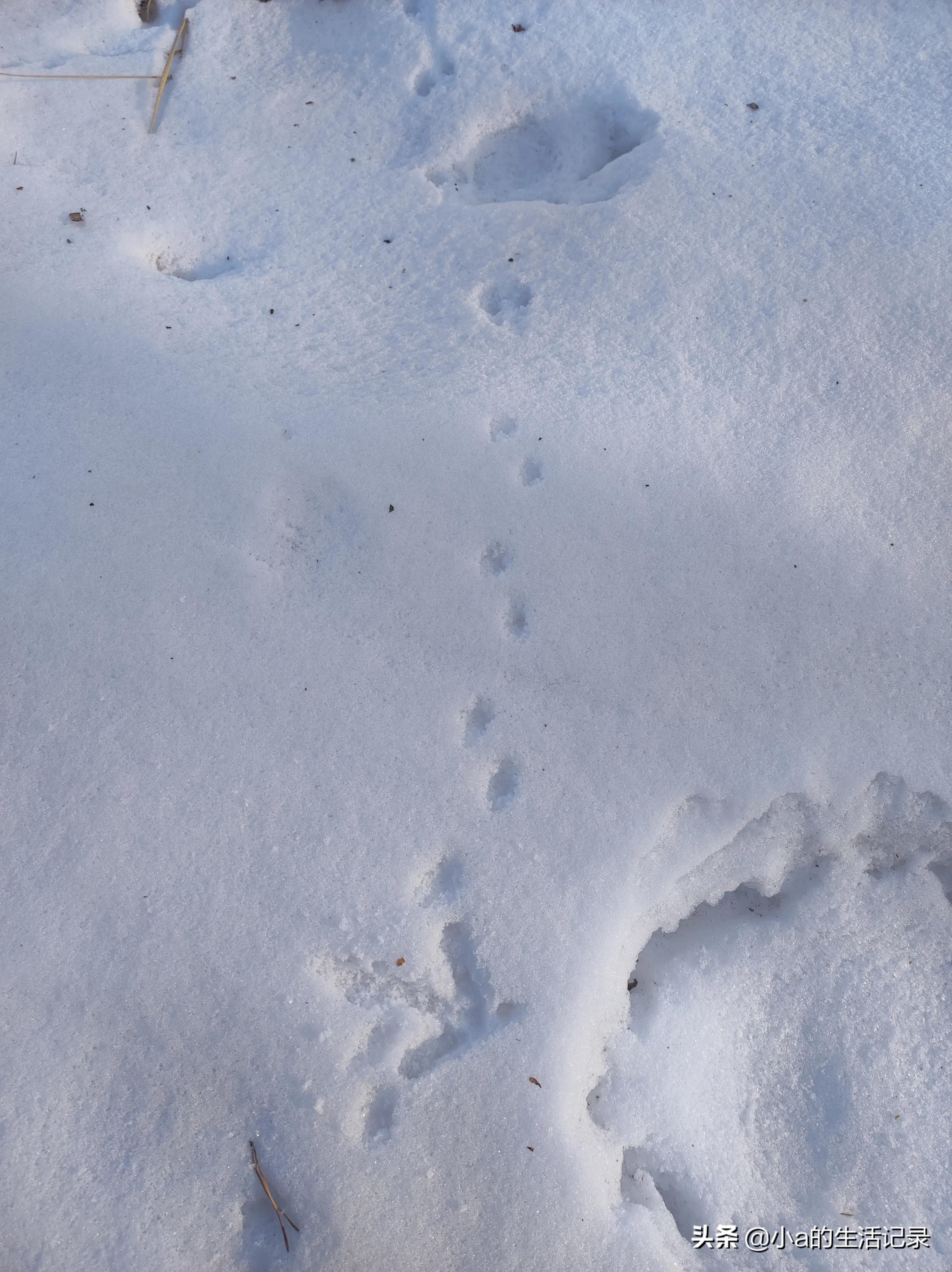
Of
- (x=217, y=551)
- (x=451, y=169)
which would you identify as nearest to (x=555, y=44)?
(x=451, y=169)

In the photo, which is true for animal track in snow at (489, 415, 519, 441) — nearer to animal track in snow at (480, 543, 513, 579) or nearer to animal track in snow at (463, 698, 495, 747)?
animal track in snow at (480, 543, 513, 579)

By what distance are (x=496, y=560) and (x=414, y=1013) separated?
892mm

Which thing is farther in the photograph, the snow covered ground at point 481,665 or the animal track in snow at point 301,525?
the animal track in snow at point 301,525

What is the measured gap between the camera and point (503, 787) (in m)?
1.64

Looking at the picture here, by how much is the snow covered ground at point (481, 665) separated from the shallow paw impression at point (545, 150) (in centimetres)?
1

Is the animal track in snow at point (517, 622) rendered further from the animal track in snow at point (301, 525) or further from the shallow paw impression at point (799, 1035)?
the shallow paw impression at point (799, 1035)

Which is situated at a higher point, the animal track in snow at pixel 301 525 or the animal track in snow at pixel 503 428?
the animal track in snow at pixel 503 428

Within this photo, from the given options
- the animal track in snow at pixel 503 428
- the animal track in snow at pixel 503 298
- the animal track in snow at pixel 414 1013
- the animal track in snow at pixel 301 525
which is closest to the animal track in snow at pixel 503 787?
→ the animal track in snow at pixel 414 1013

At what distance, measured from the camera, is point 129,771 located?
1.61 meters

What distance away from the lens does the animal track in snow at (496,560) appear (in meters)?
1.76

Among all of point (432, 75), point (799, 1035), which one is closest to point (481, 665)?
point (799, 1035)

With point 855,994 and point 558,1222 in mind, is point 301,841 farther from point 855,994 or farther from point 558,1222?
point 855,994

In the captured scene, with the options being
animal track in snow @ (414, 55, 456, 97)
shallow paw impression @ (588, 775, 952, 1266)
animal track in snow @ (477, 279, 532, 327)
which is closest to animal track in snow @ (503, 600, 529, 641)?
shallow paw impression @ (588, 775, 952, 1266)

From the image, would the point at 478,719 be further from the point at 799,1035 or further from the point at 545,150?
the point at 545,150
